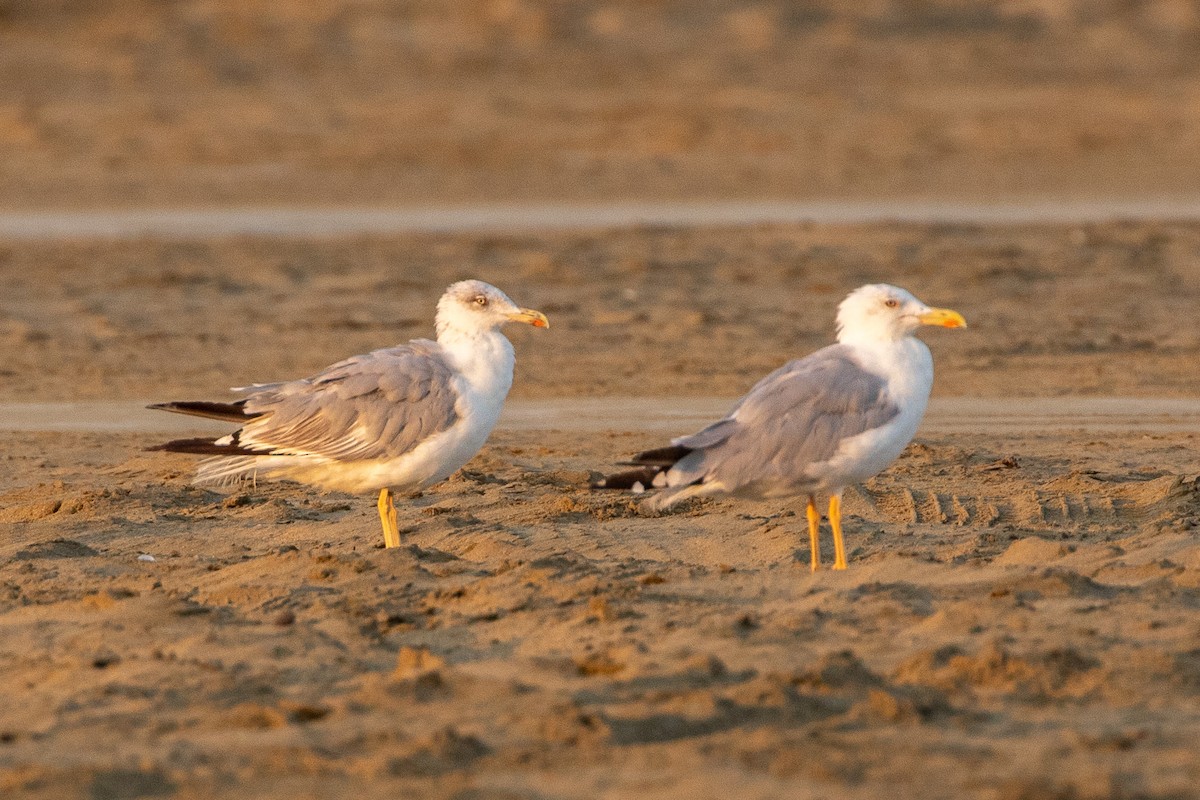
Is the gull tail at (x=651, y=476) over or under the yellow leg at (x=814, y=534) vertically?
over

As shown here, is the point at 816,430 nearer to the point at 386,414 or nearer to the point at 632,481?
the point at 632,481

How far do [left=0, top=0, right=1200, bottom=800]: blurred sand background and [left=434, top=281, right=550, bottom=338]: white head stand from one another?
826 millimetres

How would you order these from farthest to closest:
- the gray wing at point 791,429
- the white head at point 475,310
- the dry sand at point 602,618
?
1. the white head at point 475,310
2. the gray wing at point 791,429
3. the dry sand at point 602,618

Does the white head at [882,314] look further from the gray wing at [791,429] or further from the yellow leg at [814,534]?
the yellow leg at [814,534]

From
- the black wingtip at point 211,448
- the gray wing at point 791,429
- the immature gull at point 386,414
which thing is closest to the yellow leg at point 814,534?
the gray wing at point 791,429

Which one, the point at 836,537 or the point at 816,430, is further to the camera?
the point at 836,537

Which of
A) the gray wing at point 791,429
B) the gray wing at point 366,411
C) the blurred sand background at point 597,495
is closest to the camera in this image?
the blurred sand background at point 597,495

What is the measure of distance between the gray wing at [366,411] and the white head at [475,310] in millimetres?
186

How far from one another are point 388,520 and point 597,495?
1227mm

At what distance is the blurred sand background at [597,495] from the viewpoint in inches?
212

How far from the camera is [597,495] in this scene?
892 cm

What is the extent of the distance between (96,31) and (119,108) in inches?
213

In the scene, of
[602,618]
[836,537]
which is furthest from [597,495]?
[602,618]

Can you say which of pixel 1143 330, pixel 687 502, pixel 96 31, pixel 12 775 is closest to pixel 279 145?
pixel 96 31
